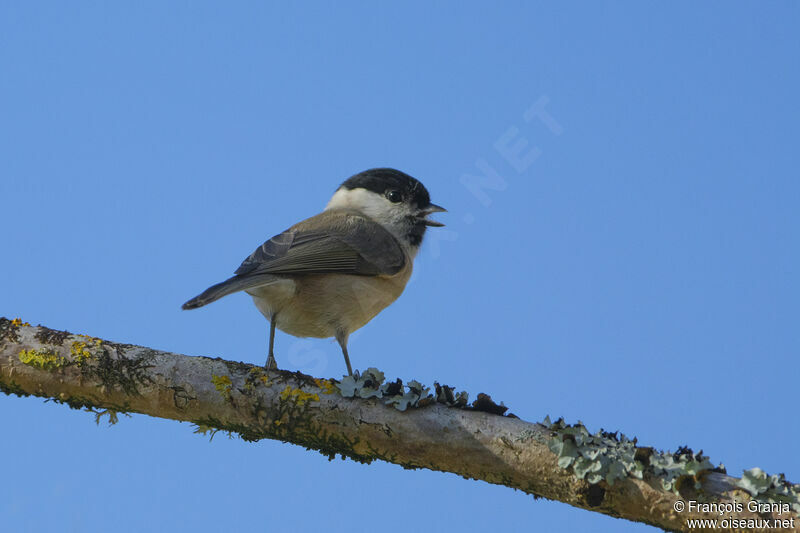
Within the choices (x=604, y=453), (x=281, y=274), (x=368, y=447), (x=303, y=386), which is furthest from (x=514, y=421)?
(x=281, y=274)

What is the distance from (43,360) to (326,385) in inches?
54.7

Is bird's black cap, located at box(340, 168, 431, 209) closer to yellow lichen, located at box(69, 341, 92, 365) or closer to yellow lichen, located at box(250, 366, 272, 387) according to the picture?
yellow lichen, located at box(250, 366, 272, 387)

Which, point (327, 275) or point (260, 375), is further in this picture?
point (327, 275)

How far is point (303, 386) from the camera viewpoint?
11.9 ft

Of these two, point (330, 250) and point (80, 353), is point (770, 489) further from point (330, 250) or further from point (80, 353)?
point (80, 353)

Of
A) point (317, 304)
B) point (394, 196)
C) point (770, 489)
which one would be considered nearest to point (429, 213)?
point (394, 196)

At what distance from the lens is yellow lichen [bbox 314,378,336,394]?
359 centimetres

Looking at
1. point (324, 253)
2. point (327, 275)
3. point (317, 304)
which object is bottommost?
point (317, 304)

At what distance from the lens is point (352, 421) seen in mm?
3492

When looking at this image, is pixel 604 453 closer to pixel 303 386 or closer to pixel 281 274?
pixel 303 386

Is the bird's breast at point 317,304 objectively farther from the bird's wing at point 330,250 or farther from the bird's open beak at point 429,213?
the bird's open beak at point 429,213

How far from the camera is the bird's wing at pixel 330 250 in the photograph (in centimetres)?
468

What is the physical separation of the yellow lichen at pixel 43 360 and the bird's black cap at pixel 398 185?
2.93 metres

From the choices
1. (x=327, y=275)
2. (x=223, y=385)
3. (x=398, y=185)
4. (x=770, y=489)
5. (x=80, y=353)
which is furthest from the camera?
(x=398, y=185)
